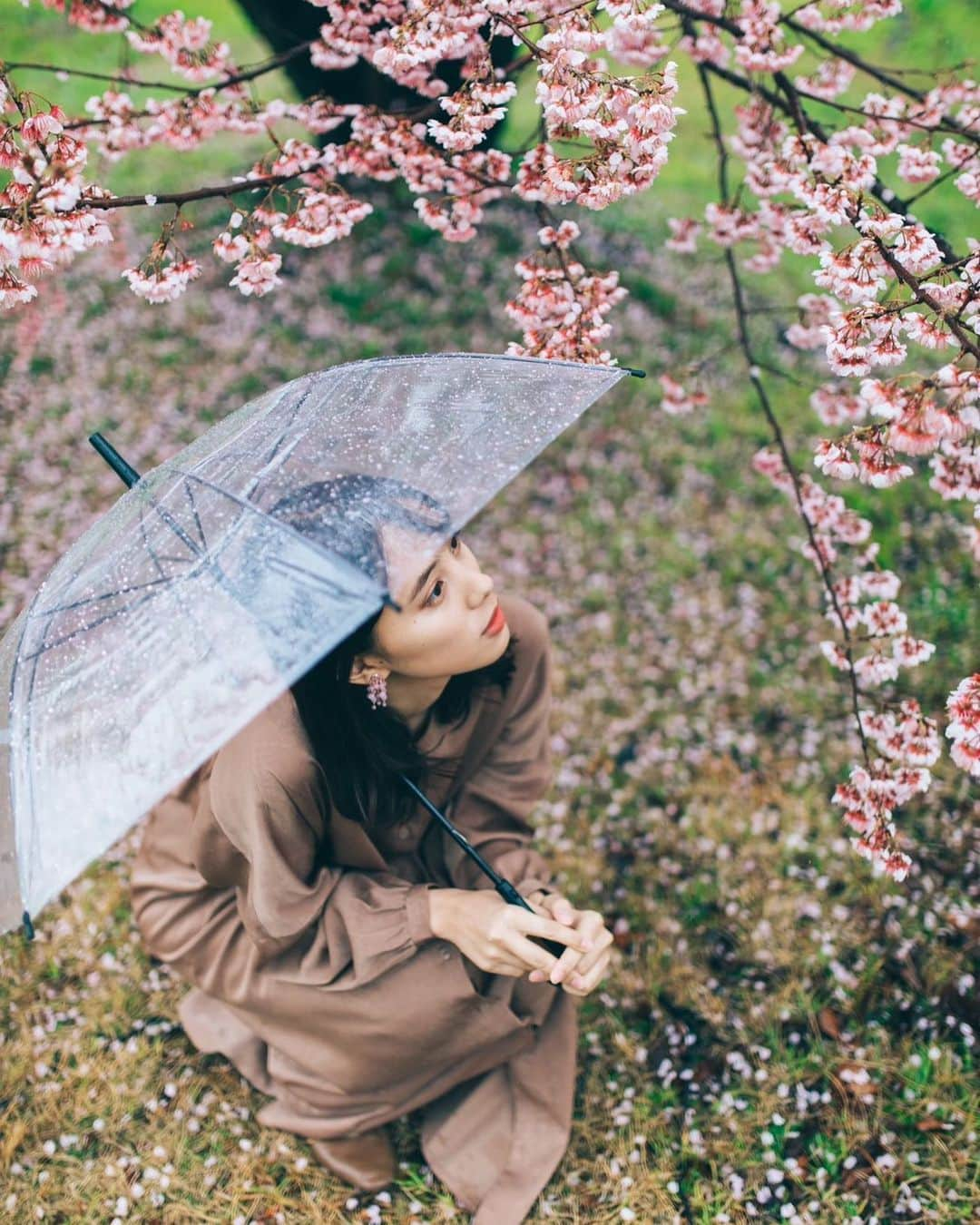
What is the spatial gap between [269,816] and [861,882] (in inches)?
85.8

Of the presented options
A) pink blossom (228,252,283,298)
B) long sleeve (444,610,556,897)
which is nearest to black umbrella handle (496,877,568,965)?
long sleeve (444,610,556,897)

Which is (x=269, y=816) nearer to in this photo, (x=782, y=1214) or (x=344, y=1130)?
(x=344, y=1130)

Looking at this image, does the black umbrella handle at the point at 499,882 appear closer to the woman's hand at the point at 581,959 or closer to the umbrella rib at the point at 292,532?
the woman's hand at the point at 581,959

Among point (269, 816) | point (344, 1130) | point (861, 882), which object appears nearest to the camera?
point (269, 816)

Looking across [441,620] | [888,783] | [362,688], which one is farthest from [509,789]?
[888,783]

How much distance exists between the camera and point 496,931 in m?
2.25

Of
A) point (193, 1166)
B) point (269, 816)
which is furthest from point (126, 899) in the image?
point (269, 816)

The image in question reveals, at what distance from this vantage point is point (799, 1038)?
3035 millimetres

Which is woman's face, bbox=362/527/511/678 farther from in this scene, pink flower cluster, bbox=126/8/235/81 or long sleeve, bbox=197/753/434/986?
pink flower cluster, bbox=126/8/235/81

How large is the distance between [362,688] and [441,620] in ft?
0.89

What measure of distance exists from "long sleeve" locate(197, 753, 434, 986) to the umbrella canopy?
435 mm

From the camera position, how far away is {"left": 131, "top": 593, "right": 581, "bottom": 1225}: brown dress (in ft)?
7.57

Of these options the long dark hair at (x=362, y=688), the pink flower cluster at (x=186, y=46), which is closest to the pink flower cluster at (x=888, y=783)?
the long dark hair at (x=362, y=688)

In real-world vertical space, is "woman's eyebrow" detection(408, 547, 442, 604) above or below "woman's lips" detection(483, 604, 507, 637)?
above
